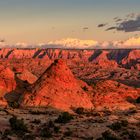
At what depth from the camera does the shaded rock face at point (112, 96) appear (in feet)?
212

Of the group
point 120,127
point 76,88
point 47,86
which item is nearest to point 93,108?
point 76,88

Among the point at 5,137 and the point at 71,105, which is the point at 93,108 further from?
the point at 5,137

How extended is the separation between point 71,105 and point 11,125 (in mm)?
24351

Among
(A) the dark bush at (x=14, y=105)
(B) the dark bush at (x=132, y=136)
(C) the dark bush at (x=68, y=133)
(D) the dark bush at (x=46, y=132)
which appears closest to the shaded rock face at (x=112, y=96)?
(A) the dark bush at (x=14, y=105)

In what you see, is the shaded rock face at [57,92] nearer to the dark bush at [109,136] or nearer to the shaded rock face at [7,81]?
the shaded rock face at [7,81]

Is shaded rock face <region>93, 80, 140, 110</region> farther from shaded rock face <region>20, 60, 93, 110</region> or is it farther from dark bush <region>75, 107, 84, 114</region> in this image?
dark bush <region>75, 107, 84, 114</region>

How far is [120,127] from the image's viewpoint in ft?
122

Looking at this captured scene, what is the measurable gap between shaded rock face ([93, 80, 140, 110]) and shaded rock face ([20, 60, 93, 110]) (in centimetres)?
283

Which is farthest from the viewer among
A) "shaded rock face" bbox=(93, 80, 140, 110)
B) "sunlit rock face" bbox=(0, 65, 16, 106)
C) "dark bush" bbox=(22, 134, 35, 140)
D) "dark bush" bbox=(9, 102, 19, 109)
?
"sunlit rock face" bbox=(0, 65, 16, 106)

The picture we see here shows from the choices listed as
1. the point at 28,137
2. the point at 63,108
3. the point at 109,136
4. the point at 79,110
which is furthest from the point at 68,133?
the point at 63,108

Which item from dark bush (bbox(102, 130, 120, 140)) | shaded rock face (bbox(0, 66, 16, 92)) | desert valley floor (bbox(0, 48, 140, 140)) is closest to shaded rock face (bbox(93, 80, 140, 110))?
desert valley floor (bbox(0, 48, 140, 140))

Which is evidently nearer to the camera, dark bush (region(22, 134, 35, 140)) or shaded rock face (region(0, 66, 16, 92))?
dark bush (region(22, 134, 35, 140))

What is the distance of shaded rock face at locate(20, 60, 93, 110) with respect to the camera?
5859 cm

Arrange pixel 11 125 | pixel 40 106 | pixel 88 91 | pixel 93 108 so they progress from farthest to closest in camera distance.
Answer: pixel 88 91
pixel 93 108
pixel 40 106
pixel 11 125
